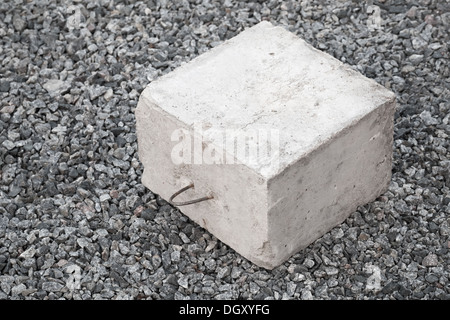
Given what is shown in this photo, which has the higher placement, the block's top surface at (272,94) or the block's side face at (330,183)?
the block's top surface at (272,94)

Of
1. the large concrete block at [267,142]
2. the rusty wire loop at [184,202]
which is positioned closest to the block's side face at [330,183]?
the large concrete block at [267,142]

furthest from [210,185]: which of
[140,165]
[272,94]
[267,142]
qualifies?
[140,165]

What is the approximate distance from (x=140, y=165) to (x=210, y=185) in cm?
70

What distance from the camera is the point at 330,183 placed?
4824 millimetres

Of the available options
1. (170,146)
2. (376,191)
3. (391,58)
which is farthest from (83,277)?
(391,58)

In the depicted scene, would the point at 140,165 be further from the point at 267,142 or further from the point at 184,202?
the point at 267,142

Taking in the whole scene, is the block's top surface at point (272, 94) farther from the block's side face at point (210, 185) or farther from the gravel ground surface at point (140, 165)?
the gravel ground surface at point (140, 165)

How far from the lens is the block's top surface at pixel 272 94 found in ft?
15.4

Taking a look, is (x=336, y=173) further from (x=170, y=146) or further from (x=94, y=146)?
(x=94, y=146)

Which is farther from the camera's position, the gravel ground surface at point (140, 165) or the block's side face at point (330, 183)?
the gravel ground surface at point (140, 165)

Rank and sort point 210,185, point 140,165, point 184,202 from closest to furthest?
point 210,185 < point 184,202 < point 140,165

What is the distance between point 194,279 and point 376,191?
1.00 metres

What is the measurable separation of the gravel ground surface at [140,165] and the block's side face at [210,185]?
103 millimetres

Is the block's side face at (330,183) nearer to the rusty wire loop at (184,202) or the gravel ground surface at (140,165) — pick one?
the gravel ground surface at (140,165)
